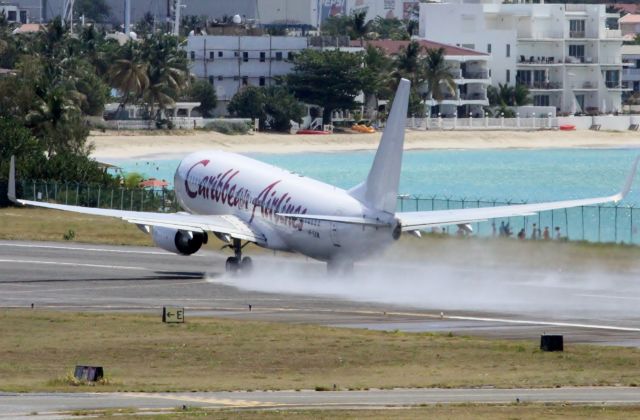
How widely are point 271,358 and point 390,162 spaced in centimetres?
1870

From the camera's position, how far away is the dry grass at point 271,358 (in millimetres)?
42625

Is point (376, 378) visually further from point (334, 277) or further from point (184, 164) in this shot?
point (184, 164)

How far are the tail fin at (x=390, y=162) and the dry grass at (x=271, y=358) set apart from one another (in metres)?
10.2

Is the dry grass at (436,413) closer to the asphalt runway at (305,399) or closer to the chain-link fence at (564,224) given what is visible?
the asphalt runway at (305,399)

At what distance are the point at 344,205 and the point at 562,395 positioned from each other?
2758cm

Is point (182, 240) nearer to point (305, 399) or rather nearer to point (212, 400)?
point (212, 400)

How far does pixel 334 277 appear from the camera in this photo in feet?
229

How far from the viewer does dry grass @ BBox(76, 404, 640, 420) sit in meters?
35.3

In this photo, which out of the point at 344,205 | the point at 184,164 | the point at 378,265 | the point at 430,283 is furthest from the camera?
the point at 184,164

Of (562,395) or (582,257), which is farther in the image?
(582,257)

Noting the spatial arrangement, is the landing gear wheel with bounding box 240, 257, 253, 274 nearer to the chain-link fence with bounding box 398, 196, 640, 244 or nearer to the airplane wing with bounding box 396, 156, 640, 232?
the airplane wing with bounding box 396, 156, 640, 232

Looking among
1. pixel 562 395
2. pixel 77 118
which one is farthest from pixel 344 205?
pixel 77 118

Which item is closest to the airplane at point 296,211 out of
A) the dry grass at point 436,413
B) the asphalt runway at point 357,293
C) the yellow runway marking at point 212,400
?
the asphalt runway at point 357,293

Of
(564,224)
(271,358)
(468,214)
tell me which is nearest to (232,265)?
(468,214)
